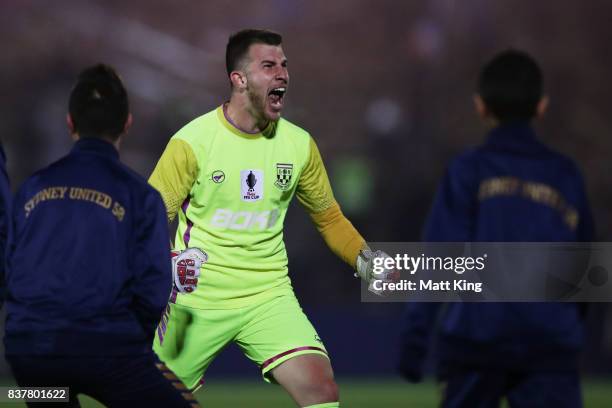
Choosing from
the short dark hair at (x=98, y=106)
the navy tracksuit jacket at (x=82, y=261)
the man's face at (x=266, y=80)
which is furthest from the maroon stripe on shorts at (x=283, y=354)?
the short dark hair at (x=98, y=106)

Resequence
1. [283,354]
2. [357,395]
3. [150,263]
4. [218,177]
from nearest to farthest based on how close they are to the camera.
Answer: [150,263] → [283,354] → [218,177] → [357,395]

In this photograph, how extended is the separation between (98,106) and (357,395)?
22.7ft

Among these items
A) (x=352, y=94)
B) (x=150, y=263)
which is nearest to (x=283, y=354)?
(x=150, y=263)

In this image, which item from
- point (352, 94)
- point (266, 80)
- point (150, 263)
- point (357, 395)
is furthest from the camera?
point (352, 94)

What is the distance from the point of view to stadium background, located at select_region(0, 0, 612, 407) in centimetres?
1258

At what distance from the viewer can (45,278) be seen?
4.59 metres

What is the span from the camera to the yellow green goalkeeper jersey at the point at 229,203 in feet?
21.6

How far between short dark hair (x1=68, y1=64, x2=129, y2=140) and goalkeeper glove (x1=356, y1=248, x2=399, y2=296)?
205 centimetres

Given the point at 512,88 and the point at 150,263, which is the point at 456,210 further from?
the point at 150,263

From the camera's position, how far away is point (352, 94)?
59.6 ft

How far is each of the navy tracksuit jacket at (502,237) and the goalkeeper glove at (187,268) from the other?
6.45ft

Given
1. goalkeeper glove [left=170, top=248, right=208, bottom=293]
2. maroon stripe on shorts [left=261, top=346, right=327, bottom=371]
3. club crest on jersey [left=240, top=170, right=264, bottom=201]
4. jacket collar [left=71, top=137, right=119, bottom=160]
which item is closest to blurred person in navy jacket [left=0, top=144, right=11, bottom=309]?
jacket collar [left=71, top=137, right=119, bottom=160]

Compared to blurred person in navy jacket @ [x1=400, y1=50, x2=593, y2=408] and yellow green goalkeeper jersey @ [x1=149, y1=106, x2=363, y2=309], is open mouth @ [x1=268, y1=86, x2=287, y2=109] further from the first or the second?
blurred person in navy jacket @ [x1=400, y1=50, x2=593, y2=408]

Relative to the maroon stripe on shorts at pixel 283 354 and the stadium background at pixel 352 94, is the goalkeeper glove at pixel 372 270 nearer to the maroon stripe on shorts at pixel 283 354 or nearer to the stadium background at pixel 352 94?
the maroon stripe on shorts at pixel 283 354
